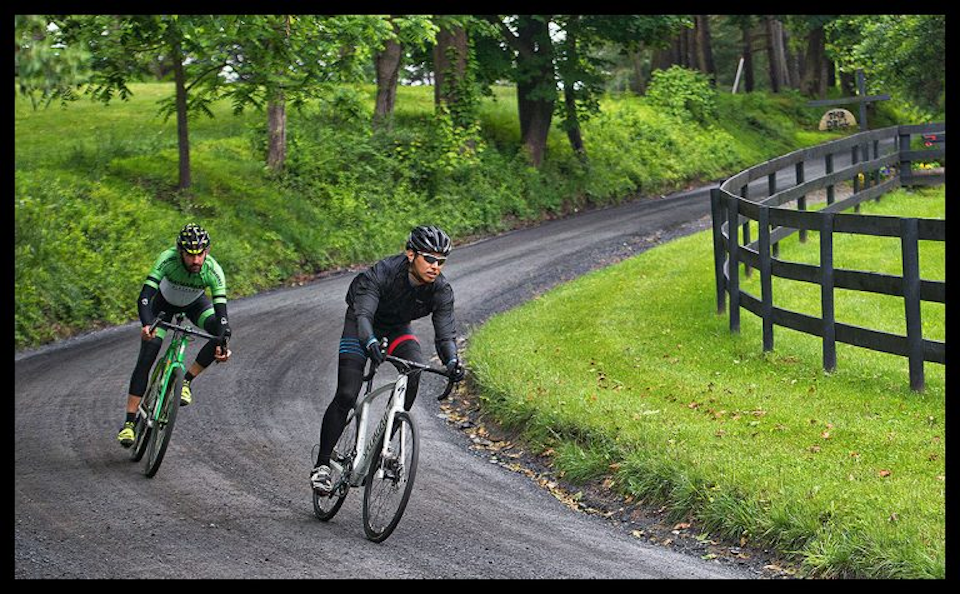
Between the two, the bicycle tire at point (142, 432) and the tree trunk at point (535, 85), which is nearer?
A: the bicycle tire at point (142, 432)

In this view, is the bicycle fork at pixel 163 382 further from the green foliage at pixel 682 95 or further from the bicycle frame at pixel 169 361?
the green foliage at pixel 682 95

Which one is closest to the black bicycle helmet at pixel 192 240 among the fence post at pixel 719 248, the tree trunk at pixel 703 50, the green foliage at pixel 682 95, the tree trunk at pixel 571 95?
the fence post at pixel 719 248

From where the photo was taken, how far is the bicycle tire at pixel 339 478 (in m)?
8.33

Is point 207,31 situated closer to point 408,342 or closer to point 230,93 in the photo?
point 230,93

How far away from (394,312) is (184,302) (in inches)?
121

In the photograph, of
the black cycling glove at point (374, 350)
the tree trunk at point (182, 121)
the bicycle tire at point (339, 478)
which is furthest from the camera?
the tree trunk at point (182, 121)

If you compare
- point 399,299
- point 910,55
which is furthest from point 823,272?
point 910,55

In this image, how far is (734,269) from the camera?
1384 cm

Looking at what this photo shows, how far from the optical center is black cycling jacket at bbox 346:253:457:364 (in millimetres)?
8164

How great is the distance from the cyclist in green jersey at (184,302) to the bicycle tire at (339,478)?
6.05 ft

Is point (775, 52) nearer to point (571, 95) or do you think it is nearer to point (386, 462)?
point (571, 95)

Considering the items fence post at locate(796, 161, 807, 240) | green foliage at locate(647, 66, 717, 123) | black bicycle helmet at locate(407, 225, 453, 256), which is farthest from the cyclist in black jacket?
green foliage at locate(647, 66, 717, 123)

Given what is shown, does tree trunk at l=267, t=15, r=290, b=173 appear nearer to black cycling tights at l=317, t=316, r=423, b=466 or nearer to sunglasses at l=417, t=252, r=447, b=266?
black cycling tights at l=317, t=316, r=423, b=466

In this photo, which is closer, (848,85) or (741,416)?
(741,416)
